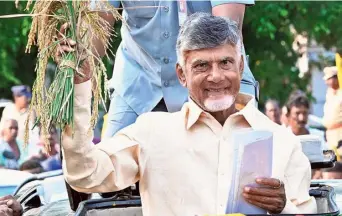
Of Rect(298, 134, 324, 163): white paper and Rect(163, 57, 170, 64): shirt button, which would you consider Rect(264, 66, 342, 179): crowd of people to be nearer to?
Rect(298, 134, 324, 163): white paper

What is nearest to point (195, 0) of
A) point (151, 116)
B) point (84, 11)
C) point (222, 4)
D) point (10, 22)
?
point (222, 4)

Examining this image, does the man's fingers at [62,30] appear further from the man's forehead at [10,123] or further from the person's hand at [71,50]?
the man's forehead at [10,123]

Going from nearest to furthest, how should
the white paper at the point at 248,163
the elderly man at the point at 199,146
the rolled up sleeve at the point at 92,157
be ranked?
the rolled up sleeve at the point at 92,157 → the white paper at the point at 248,163 → the elderly man at the point at 199,146

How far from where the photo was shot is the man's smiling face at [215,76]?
16.8 ft

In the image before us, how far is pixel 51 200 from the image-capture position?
7.21 metres

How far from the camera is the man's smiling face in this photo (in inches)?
201

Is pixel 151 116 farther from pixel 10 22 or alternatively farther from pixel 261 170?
pixel 10 22

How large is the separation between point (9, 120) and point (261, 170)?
30.6 feet

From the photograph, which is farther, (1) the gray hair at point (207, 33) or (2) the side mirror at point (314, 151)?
(2) the side mirror at point (314, 151)

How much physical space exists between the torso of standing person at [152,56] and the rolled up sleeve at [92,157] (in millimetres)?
908

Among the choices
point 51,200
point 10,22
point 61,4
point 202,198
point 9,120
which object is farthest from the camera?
point 10,22

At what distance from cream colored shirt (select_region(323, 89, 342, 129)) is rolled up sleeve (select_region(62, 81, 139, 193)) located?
6.44 metres

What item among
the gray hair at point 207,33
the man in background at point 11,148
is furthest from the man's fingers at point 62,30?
the man in background at point 11,148

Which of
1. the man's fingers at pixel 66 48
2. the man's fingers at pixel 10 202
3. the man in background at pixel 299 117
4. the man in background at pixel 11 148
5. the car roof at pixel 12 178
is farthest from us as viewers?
the man in background at pixel 11 148
